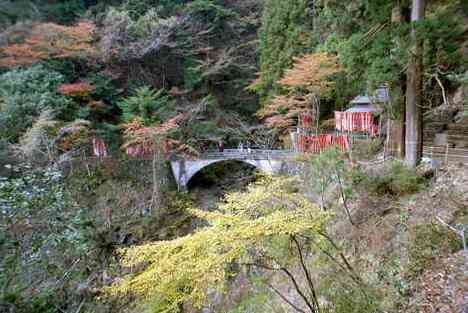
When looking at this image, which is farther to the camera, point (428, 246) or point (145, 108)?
point (145, 108)

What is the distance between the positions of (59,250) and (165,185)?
9788 mm

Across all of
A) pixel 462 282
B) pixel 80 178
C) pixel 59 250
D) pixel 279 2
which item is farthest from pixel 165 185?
pixel 462 282

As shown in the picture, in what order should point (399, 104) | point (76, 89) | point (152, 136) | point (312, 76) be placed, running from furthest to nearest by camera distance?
point (76, 89) → point (152, 136) → point (312, 76) → point (399, 104)

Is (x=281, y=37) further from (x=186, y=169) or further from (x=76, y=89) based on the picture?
(x=76, y=89)

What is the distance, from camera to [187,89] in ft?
63.1

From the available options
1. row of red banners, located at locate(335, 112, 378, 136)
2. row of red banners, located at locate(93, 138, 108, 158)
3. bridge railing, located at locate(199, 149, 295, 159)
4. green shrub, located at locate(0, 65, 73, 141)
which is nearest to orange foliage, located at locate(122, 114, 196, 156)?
row of red banners, located at locate(93, 138, 108, 158)

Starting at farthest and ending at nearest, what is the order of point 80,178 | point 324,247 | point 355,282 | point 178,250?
point 80,178 → point 324,247 → point 355,282 → point 178,250

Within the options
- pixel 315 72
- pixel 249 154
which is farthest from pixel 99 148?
pixel 315 72

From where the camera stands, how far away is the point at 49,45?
15.0m

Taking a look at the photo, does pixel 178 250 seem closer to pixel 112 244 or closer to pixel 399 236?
pixel 399 236

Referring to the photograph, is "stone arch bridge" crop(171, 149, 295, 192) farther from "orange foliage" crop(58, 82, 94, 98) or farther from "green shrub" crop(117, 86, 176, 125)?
"orange foliage" crop(58, 82, 94, 98)

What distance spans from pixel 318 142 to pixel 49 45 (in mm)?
15181

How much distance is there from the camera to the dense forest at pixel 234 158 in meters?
3.64

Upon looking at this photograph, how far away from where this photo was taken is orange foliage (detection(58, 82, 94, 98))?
14352 millimetres
